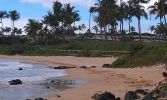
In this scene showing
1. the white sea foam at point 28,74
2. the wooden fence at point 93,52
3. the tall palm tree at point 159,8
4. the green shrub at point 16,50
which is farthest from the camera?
the green shrub at point 16,50

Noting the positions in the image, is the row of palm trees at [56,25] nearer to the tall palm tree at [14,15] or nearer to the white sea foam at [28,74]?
the tall palm tree at [14,15]

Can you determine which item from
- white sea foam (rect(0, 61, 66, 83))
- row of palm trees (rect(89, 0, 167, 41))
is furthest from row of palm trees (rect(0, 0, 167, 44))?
white sea foam (rect(0, 61, 66, 83))

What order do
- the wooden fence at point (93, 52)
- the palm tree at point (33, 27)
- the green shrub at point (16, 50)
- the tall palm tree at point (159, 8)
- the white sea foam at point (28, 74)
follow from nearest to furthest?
the white sea foam at point (28, 74) < the wooden fence at point (93, 52) < the tall palm tree at point (159, 8) < the green shrub at point (16, 50) < the palm tree at point (33, 27)

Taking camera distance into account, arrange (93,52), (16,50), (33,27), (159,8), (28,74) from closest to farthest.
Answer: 1. (28,74)
2. (93,52)
3. (159,8)
4. (16,50)
5. (33,27)

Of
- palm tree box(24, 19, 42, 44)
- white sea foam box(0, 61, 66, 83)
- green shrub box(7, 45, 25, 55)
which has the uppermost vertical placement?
palm tree box(24, 19, 42, 44)

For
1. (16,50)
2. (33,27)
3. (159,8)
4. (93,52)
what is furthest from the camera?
(33,27)

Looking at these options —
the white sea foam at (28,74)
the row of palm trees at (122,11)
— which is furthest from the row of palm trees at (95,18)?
the white sea foam at (28,74)

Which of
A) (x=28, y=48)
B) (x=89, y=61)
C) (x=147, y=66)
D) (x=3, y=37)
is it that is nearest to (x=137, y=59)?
(x=147, y=66)

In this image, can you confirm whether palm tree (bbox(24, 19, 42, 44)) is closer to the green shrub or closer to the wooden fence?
the green shrub

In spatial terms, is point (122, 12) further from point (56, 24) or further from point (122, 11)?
point (56, 24)

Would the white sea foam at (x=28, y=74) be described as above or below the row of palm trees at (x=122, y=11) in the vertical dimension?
below

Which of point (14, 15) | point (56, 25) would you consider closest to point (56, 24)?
point (56, 25)

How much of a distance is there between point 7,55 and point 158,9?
3139 cm

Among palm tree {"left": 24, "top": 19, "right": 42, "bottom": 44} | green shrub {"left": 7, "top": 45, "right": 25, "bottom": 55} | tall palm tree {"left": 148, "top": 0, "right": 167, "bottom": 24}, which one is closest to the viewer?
tall palm tree {"left": 148, "top": 0, "right": 167, "bottom": 24}
